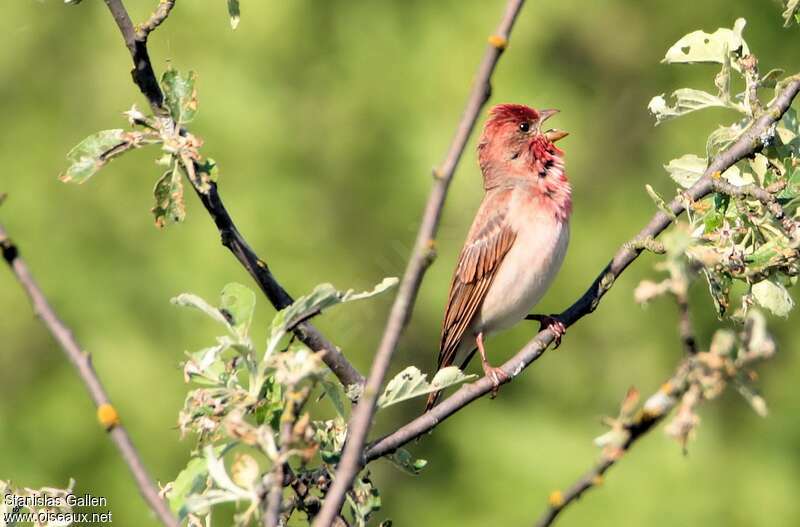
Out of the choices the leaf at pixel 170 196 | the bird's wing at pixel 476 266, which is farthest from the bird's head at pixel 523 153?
the leaf at pixel 170 196

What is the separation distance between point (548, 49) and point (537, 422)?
10.5ft

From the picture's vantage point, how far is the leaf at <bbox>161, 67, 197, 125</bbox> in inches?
113

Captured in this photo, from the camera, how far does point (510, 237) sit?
215 inches

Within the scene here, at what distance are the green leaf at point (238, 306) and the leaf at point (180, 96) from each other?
0.43m

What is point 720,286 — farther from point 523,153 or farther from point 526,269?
point 523,153

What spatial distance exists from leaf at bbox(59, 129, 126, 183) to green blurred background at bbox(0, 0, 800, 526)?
5301 mm

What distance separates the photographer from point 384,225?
9.58 meters

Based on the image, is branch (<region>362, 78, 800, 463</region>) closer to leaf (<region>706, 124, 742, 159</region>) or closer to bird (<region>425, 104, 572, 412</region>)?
leaf (<region>706, 124, 742, 159</region>)

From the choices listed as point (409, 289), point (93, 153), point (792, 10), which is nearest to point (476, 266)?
point (792, 10)

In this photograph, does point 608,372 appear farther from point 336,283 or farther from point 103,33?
point 103,33

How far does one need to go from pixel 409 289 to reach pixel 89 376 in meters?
0.58

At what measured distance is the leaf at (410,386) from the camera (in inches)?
113

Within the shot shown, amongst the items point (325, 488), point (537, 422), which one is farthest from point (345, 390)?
point (537, 422)

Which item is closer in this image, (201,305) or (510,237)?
(201,305)
